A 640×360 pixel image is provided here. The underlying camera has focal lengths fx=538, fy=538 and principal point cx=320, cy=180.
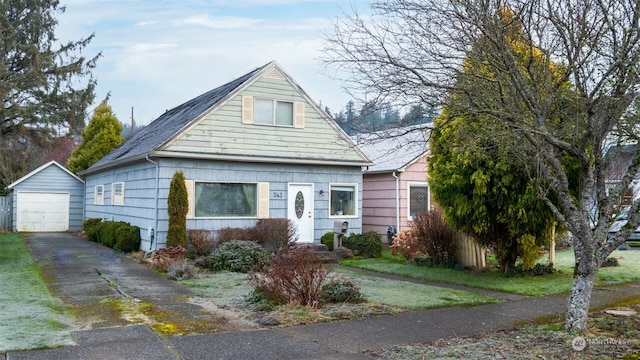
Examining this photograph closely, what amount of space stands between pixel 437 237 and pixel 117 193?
38.1 feet

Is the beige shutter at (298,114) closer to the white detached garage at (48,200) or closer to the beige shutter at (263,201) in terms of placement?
the beige shutter at (263,201)

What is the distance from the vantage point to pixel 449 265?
13188 millimetres

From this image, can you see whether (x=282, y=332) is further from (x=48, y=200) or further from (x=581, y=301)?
(x=48, y=200)

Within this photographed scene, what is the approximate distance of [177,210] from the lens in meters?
14.2

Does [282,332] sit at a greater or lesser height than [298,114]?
lesser

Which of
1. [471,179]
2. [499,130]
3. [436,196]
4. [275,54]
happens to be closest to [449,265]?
[436,196]

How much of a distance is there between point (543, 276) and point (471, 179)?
282cm

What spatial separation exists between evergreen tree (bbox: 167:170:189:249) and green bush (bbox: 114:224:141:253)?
2.30 meters

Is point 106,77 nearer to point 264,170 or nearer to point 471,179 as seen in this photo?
point 264,170

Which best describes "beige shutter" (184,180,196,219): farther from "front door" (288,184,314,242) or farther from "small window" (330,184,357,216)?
"small window" (330,184,357,216)

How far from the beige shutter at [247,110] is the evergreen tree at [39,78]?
47.2 ft

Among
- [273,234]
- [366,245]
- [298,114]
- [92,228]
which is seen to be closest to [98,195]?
[92,228]

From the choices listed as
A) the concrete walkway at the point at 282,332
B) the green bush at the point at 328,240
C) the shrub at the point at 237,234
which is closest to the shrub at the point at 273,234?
the shrub at the point at 237,234

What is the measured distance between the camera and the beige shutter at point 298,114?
16.9 m
